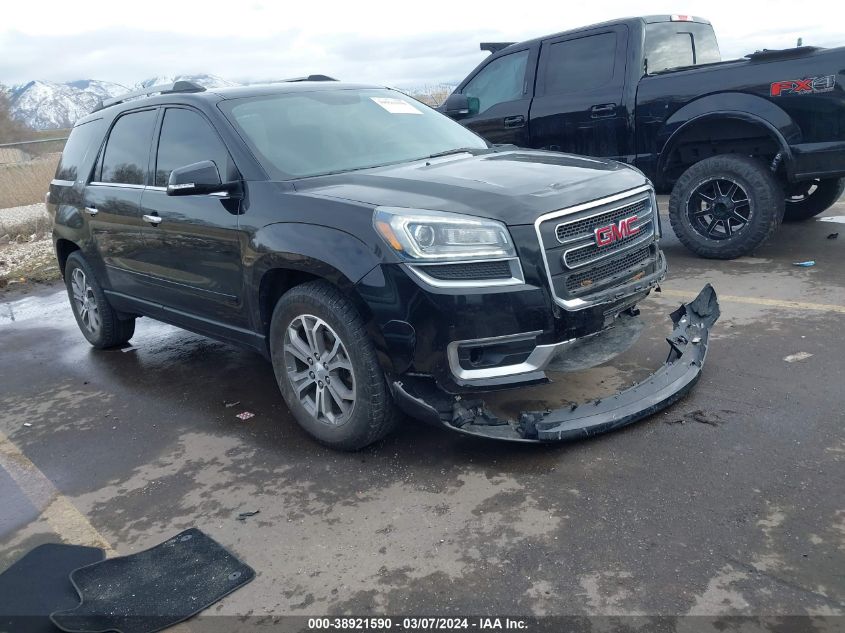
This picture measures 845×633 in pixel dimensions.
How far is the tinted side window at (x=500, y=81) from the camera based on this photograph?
7.81 metres

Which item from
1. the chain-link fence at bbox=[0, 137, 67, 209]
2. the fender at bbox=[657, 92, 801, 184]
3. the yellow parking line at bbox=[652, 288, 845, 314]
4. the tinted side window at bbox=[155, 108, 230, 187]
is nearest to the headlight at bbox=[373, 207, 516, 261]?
the tinted side window at bbox=[155, 108, 230, 187]

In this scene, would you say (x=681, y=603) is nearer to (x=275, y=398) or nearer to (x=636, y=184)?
(x=636, y=184)

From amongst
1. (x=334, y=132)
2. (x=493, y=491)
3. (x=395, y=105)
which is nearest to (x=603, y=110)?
(x=395, y=105)

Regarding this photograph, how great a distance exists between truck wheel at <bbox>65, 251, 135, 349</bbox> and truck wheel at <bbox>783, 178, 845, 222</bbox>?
611 cm

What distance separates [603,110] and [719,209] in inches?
55.3

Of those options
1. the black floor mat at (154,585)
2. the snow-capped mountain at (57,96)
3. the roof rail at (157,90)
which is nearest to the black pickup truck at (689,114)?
the roof rail at (157,90)

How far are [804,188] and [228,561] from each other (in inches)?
242

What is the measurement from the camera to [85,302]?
245 inches

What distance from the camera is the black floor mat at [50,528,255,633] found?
2.76m

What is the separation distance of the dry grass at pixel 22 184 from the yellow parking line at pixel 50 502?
13.3 metres

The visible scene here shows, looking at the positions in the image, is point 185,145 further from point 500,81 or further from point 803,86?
point 803,86

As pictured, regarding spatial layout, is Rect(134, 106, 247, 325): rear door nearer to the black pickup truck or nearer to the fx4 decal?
the black pickup truck

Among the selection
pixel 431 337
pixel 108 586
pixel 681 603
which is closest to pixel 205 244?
pixel 431 337

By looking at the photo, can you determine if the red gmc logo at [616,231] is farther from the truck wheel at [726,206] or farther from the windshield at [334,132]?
the truck wheel at [726,206]
